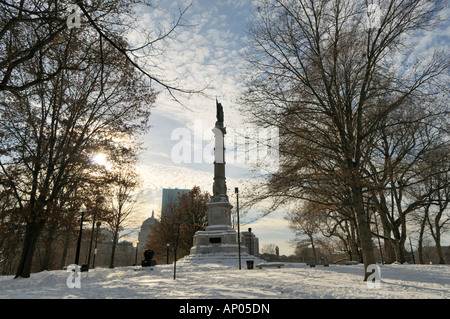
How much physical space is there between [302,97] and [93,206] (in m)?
12.6

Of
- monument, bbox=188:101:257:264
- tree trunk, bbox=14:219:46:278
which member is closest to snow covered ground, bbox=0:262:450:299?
tree trunk, bbox=14:219:46:278

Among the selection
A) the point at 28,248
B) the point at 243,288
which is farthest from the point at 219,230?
the point at 243,288

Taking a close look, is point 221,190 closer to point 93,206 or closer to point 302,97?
point 93,206

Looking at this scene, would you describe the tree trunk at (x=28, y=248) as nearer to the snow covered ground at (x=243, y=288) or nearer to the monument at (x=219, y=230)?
the snow covered ground at (x=243, y=288)

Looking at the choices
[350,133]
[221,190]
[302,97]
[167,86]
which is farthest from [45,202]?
[221,190]

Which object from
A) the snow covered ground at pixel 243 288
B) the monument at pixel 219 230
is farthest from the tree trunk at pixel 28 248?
the monument at pixel 219 230

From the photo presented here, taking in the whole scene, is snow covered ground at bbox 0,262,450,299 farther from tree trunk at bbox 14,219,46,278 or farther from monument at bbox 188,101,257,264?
monument at bbox 188,101,257,264

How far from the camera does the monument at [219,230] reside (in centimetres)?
2592

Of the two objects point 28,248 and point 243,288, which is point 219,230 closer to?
point 28,248

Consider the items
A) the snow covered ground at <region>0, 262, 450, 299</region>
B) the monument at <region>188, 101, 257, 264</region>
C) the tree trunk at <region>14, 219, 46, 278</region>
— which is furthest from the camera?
the monument at <region>188, 101, 257, 264</region>

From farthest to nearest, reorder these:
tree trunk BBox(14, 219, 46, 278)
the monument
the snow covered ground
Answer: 1. the monument
2. tree trunk BBox(14, 219, 46, 278)
3. the snow covered ground

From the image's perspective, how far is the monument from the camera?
25922 millimetres

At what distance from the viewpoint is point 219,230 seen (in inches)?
1088
